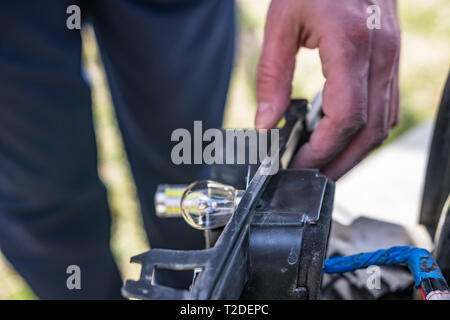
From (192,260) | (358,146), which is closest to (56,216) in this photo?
(358,146)

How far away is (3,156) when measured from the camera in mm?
1167

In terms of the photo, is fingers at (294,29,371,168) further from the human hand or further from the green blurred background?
the green blurred background

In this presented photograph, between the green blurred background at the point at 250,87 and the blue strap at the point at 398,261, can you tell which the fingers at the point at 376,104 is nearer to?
the blue strap at the point at 398,261

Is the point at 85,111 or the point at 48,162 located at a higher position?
the point at 85,111

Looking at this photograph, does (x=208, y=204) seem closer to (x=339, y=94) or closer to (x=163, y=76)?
(x=339, y=94)

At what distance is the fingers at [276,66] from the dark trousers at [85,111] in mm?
475

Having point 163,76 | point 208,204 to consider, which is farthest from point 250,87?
point 208,204

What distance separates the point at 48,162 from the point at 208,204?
779 millimetres

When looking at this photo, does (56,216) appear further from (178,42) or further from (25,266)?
(178,42)

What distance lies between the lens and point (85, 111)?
4.04 feet

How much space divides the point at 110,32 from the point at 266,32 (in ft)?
1.94

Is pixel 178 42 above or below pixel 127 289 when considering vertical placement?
above

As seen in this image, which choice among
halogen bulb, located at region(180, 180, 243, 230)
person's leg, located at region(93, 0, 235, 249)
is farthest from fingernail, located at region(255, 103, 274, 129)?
person's leg, located at region(93, 0, 235, 249)

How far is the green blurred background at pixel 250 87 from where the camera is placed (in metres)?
1.82
